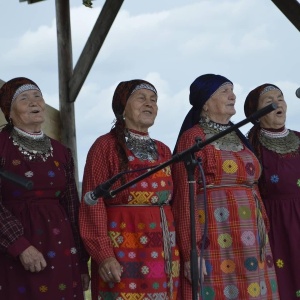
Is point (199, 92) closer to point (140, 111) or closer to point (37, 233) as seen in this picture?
point (140, 111)

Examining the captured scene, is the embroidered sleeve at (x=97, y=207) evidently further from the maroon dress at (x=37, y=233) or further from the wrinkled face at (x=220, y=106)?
the wrinkled face at (x=220, y=106)

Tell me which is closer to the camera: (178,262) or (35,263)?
(35,263)

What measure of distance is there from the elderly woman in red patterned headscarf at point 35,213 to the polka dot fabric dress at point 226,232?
1.61 ft

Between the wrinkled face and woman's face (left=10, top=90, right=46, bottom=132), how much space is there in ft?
2.75

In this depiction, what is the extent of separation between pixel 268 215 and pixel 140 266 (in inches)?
37.0

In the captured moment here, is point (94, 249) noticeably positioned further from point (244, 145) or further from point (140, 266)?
point (244, 145)

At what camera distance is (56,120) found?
19.6ft

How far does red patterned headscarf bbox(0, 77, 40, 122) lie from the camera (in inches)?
125

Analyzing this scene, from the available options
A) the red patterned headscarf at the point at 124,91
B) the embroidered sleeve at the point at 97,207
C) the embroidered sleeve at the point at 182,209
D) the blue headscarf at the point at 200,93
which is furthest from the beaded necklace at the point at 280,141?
the embroidered sleeve at the point at 97,207

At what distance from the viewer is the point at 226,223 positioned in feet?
10.5

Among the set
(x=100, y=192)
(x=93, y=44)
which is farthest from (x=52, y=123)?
(x=100, y=192)

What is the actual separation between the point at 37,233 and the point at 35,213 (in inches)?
3.4

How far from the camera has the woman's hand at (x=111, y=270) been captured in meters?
2.90

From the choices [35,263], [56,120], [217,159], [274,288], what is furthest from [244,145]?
[56,120]
